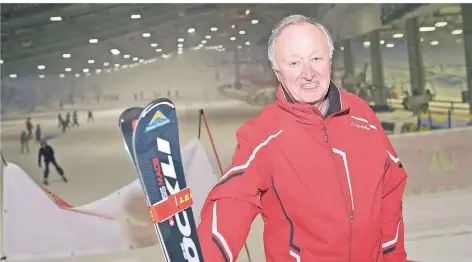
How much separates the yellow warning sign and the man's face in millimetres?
2318

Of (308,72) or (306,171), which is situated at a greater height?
(308,72)

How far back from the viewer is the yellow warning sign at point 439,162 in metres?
3.17

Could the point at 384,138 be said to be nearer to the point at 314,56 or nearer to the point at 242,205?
the point at 314,56

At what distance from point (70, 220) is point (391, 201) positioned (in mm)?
1915

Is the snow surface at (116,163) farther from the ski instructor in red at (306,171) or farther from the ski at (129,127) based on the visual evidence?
the ski at (129,127)

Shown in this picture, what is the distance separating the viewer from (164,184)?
2.93ft

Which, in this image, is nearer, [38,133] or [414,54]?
[38,133]

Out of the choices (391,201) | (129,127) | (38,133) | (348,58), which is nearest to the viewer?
(129,127)

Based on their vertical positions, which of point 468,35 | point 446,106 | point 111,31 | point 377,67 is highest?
point 111,31

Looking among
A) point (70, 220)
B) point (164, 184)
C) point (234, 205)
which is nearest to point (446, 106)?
point (70, 220)

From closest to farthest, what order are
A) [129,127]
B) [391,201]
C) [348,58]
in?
[129,127] → [391,201] → [348,58]

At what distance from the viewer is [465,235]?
296cm

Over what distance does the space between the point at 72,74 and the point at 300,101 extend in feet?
6.61

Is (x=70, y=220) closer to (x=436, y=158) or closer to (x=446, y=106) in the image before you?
(x=436, y=158)
